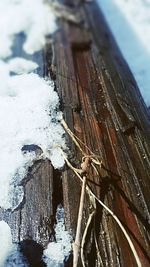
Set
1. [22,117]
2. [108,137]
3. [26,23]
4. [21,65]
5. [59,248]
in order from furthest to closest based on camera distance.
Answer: [26,23] → [21,65] → [22,117] → [108,137] → [59,248]

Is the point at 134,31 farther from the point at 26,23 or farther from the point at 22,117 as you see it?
the point at 22,117

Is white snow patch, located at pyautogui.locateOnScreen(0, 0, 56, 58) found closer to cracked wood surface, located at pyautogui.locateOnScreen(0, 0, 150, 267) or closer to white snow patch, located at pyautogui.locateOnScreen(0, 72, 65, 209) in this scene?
cracked wood surface, located at pyautogui.locateOnScreen(0, 0, 150, 267)

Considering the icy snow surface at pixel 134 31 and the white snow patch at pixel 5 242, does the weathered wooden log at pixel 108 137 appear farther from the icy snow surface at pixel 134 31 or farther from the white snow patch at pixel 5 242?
the white snow patch at pixel 5 242

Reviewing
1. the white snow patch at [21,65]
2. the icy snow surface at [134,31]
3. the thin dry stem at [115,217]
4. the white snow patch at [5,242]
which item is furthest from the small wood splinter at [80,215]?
the white snow patch at [21,65]

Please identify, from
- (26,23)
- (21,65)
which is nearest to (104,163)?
(21,65)

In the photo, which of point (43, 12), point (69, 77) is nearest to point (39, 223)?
point (69, 77)

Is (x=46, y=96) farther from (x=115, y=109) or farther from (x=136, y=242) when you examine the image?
(x=136, y=242)

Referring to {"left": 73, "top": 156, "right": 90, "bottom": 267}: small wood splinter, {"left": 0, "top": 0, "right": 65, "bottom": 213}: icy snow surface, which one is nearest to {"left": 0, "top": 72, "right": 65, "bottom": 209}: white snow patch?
{"left": 0, "top": 0, "right": 65, "bottom": 213}: icy snow surface
